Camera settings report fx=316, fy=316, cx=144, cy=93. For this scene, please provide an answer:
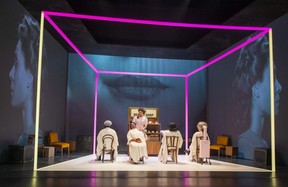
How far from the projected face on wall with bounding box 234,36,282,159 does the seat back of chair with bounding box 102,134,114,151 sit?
4.49 m

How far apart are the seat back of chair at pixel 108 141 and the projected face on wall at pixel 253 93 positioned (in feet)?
14.7

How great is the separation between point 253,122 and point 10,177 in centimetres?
735

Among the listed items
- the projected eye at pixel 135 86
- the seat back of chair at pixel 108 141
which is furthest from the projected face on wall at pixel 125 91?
the seat back of chair at pixel 108 141

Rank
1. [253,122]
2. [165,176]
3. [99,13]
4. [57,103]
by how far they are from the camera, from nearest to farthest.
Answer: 1. [165,176]
2. [99,13]
3. [253,122]
4. [57,103]

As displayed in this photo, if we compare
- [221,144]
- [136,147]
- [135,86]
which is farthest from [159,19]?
[221,144]

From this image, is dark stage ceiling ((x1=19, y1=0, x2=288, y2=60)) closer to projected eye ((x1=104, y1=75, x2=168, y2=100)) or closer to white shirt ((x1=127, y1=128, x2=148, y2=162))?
projected eye ((x1=104, y1=75, x2=168, y2=100))

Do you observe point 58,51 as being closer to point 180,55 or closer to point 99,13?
point 99,13

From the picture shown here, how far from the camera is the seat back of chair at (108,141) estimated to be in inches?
341

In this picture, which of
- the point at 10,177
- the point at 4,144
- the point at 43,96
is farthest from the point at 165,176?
the point at 43,96

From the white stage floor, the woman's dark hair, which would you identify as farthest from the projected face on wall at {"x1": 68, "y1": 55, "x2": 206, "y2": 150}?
the white stage floor

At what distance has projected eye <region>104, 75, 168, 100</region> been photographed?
535 inches

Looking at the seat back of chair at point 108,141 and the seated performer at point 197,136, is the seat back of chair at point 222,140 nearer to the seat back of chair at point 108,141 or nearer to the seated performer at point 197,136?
the seated performer at point 197,136

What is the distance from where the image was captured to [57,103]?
11875 millimetres

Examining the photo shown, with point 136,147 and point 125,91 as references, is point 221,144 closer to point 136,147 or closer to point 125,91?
point 136,147
